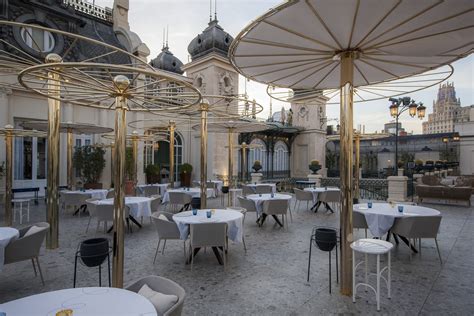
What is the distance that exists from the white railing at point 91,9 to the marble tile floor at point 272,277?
1352 cm

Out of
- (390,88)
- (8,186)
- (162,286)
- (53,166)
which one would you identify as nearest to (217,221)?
(162,286)

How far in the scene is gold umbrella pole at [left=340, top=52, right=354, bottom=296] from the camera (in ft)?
12.1

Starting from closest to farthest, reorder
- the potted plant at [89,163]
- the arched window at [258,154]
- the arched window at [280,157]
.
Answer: the potted plant at [89,163] → the arched window at [258,154] → the arched window at [280,157]

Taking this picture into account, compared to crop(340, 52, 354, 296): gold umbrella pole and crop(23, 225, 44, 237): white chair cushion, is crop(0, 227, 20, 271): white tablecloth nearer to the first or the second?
crop(23, 225, 44, 237): white chair cushion

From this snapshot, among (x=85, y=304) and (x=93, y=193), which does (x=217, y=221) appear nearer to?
(x=85, y=304)

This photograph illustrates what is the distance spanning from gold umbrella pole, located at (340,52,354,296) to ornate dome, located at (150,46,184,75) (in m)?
19.9

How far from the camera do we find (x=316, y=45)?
328 cm

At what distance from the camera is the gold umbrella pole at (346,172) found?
145 inches

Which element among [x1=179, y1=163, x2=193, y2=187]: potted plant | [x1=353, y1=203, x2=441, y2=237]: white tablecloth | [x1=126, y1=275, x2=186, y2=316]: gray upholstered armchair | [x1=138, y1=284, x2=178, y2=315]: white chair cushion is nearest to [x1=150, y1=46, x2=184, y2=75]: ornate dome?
[x1=179, y1=163, x2=193, y2=187]: potted plant

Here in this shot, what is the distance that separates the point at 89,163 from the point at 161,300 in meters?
12.7

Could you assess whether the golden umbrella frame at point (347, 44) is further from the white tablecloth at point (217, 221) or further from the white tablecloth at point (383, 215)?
the white tablecloth at point (217, 221)

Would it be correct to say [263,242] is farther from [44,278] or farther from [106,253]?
[44,278]

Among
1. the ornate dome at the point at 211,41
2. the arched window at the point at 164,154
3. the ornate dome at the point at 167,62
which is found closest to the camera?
the ornate dome at the point at 211,41

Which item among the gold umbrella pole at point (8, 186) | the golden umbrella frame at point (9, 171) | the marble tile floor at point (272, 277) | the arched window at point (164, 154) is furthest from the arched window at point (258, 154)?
the gold umbrella pole at point (8, 186)
